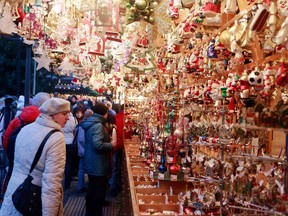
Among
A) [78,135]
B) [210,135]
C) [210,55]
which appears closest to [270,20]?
[210,55]

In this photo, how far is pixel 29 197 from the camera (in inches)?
141

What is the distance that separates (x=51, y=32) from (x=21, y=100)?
4.75 ft

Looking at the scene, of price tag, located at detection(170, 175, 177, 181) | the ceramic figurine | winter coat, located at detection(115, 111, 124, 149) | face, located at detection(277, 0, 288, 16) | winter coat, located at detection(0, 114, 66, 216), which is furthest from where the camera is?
winter coat, located at detection(115, 111, 124, 149)

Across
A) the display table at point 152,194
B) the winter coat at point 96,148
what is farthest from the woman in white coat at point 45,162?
the winter coat at point 96,148

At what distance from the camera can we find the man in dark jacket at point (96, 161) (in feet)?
20.2

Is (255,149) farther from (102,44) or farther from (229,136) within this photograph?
(102,44)

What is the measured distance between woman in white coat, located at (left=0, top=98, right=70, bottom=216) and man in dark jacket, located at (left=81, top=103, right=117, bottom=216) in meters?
2.37

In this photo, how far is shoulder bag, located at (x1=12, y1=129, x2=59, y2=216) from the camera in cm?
358

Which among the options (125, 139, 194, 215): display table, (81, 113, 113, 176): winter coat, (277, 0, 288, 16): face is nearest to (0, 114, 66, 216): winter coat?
(125, 139, 194, 215): display table

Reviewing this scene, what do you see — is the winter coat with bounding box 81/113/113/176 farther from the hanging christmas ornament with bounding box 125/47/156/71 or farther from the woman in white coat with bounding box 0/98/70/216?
the woman in white coat with bounding box 0/98/70/216

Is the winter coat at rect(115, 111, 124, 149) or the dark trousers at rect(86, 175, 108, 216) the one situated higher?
the winter coat at rect(115, 111, 124, 149)

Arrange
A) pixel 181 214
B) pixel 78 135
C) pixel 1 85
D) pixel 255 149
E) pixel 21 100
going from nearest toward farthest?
pixel 255 149, pixel 181 214, pixel 78 135, pixel 21 100, pixel 1 85

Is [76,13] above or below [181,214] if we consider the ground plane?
above

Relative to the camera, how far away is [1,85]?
21.0 metres
